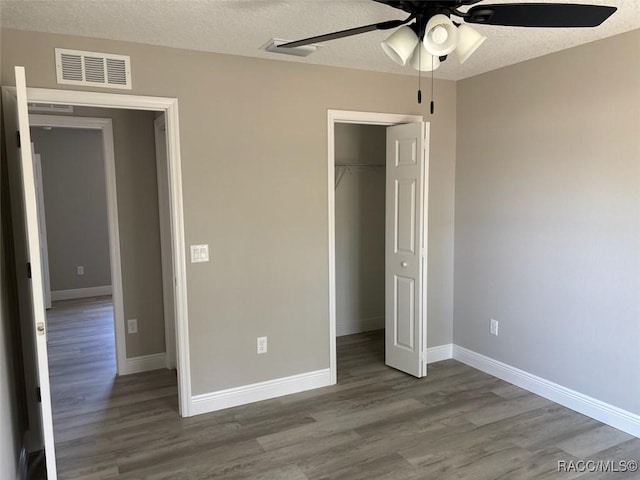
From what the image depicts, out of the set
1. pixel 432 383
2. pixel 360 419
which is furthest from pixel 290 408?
pixel 432 383

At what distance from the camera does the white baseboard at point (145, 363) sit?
13.8 ft

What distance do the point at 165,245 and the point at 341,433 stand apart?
7.27 feet

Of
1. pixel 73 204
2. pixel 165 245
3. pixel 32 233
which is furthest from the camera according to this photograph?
pixel 73 204

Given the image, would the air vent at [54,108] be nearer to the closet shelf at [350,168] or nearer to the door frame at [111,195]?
the door frame at [111,195]

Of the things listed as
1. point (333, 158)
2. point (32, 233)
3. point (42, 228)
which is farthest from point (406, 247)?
point (42, 228)

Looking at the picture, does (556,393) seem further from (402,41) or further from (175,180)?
(175,180)

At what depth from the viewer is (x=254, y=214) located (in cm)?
347

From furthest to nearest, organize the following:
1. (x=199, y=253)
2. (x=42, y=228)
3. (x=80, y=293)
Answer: (x=80, y=293)
(x=42, y=228)
(x=199, y=253)

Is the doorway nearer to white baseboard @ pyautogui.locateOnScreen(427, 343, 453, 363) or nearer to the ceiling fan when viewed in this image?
the ceiling fan

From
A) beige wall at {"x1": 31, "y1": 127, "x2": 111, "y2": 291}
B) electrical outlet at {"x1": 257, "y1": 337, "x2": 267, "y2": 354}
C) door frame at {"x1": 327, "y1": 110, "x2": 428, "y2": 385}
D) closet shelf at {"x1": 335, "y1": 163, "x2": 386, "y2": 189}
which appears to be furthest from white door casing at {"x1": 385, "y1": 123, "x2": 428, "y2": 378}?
beige wall at {"x1": 31, "y1": 127, "x2": 111, "y2": 291}

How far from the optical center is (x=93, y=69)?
9.50 feet

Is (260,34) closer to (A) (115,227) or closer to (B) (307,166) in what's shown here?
(B) (307,166)

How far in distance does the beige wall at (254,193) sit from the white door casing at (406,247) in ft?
1.35

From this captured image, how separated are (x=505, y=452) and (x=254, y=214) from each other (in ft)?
7.50
